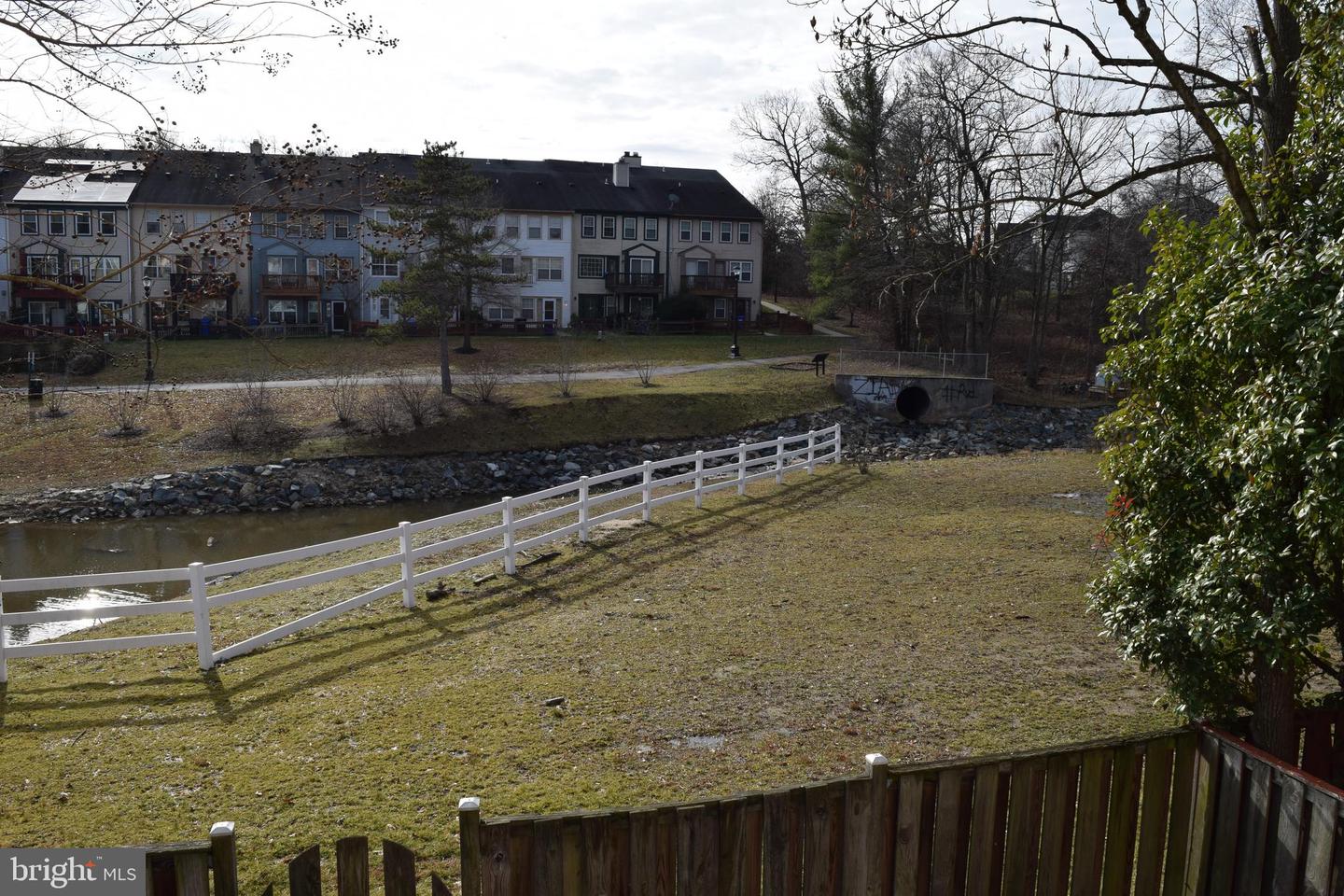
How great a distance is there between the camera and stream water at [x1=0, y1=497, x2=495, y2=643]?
848 inches

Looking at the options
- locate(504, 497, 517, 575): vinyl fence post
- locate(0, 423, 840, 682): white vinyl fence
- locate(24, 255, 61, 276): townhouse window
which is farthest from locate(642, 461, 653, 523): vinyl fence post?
locate(24, 255, 61, 276): townhouse window

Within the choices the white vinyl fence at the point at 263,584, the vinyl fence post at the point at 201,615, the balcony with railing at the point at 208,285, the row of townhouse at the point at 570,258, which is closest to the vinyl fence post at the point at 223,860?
the balcony with railing at the point at 208,285

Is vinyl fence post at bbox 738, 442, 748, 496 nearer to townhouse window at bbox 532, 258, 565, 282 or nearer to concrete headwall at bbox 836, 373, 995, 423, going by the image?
concrete headwall at bbox 836, 373, 995, 423

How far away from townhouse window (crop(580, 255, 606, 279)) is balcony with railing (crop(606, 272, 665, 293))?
0.68 metres

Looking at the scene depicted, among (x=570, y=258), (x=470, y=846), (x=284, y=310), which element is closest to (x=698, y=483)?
(x=470, y=846)

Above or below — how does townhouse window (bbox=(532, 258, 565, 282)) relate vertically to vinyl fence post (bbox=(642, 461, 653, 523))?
above

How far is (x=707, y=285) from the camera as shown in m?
66.5

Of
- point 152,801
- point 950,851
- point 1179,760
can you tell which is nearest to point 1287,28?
point 1179,760

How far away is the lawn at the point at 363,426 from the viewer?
3203 centimetres

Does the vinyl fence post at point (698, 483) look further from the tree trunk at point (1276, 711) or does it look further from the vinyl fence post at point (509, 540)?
the tree trunk at point (1276, 711)

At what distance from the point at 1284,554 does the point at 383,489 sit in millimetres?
28758

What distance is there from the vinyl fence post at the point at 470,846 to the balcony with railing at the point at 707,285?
62.5 metres

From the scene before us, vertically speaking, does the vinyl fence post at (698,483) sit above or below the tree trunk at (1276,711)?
below

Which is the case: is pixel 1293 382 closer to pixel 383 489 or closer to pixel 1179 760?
pixel 1179 760
